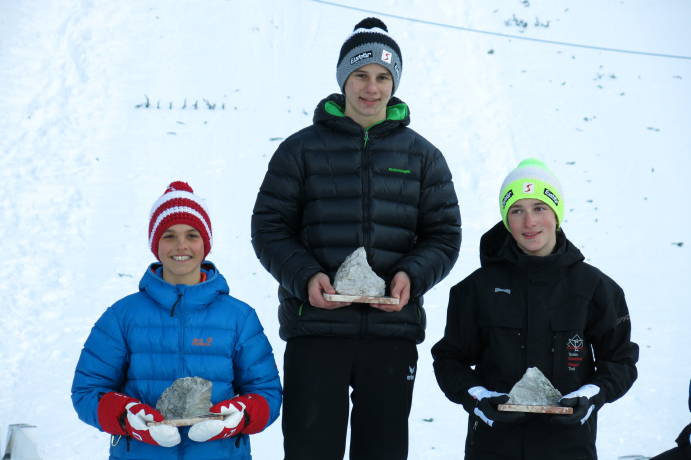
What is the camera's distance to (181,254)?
2578mm

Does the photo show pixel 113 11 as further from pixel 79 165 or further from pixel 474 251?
pixel 474 251

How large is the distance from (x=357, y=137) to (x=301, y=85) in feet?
16.5

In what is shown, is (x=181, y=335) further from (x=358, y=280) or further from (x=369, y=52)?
(x=369, y=52)

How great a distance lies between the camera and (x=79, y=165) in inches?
250

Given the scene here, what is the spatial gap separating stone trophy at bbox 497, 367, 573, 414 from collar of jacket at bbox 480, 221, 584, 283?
0.39m

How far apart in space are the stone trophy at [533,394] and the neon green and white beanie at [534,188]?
65 centimetres

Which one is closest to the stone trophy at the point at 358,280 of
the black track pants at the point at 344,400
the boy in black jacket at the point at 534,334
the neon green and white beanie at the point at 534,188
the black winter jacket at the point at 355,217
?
the black winter jacket at the point at 355,217

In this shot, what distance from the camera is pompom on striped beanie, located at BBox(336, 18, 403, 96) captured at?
2.85 metres

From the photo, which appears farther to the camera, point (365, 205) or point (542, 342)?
point (365, 205)

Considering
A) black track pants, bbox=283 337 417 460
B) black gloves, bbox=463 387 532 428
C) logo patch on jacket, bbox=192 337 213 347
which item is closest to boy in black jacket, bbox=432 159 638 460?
black gloves, bbox=463 387 532 428

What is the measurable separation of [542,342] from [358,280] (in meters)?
0.70

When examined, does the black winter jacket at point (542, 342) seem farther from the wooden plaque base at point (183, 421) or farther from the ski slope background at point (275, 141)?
the ski slope background at point (275, 141)

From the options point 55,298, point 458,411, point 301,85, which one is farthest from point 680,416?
point 301,85

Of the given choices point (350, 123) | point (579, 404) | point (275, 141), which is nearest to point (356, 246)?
point (350, 123)
